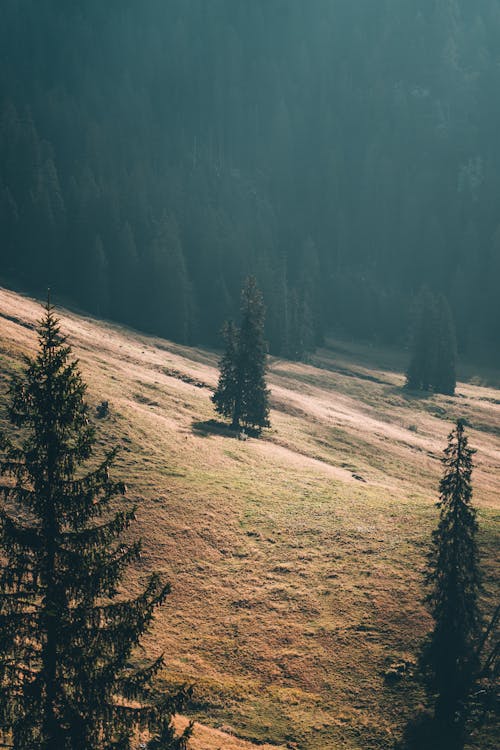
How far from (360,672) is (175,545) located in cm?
1340

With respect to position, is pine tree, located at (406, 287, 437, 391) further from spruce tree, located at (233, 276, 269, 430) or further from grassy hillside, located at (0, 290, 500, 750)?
spruce tree, located at (233, 276, 269, 430)

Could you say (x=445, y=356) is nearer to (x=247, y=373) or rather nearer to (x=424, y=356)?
(x=424, y=356)

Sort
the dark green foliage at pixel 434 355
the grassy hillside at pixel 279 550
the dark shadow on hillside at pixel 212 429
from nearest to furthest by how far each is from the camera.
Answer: the grassy hillside at pixel 279 550 → the dark shadow on hillside at pixel 212 429 → the dark green foliage at pixel 434 355

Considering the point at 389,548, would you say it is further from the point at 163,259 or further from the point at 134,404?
the point at 163,259

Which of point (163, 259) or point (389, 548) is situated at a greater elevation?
point (163, 259)

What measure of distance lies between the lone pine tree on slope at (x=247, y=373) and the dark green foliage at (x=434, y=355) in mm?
53585

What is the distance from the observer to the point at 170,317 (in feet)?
377

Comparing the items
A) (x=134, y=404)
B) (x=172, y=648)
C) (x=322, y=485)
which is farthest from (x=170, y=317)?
(x=172, y=648)

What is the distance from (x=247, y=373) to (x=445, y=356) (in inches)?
2382

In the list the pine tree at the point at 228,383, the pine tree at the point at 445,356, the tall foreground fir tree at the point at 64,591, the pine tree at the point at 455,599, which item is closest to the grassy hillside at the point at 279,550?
the pine tree at the point at 455,599

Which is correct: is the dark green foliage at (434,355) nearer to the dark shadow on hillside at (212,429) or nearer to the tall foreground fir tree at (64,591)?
the dark shadow on hillside at (212,429)

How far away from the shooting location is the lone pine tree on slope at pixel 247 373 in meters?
63.1

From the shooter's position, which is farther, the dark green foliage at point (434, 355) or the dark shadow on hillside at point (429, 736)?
the dark green foliage at point (434, 355)

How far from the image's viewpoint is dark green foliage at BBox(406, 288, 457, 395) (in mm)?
108375
